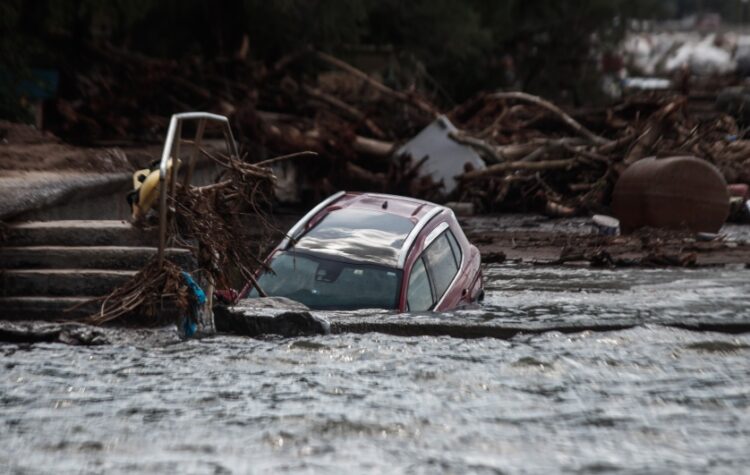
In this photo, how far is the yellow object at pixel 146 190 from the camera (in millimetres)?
9992

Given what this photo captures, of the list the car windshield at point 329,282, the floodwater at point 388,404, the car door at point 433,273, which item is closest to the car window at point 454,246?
the car door at point 433,273

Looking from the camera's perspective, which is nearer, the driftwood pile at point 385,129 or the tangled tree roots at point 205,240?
the tangled tree roots at point 205,240

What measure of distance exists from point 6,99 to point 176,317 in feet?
42.1

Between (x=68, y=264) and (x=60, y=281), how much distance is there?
0.76 ft

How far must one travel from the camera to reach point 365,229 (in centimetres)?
1241

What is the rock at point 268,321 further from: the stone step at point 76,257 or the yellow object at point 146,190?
the yellow object at point 146,190

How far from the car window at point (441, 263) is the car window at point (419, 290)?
0.45ft

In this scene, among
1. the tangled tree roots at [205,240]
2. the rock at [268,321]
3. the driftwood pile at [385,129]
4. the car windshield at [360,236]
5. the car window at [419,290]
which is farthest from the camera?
the driftwood pile at [385,129]

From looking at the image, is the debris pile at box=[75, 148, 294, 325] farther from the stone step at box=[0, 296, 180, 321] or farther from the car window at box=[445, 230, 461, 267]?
the car window at box=[445, 230, 461, 267]

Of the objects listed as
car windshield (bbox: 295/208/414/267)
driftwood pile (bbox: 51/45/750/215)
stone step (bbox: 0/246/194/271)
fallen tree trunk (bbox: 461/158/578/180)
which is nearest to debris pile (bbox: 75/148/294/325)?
stone step (bbox: 0/246/194/271)

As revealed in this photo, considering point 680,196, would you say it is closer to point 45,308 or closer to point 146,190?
point 45,308

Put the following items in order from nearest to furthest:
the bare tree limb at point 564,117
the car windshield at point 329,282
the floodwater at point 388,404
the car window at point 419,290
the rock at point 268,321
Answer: the floodwater at point 388,404 → the rock at point 268,321 → the car windshield at point 329,282 → the car window at point 419,290 → the bare tree limb at point 564,117

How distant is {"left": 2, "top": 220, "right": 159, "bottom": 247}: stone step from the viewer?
11.1m

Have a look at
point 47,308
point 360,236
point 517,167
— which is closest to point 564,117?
point 517,167
